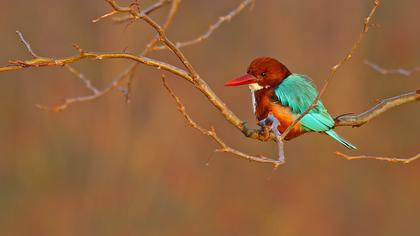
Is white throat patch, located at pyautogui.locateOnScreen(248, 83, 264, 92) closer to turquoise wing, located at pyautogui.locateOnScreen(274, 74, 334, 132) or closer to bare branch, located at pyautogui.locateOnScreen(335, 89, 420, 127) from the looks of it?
turquoise wing, located at pyautogui.locateOnScreen(274, 74, 334, 132)

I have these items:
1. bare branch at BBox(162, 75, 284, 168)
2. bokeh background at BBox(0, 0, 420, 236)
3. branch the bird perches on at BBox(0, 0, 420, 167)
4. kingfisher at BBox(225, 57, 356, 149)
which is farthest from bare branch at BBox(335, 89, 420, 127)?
bokeh background at BBox(0, 0, 420, 236)

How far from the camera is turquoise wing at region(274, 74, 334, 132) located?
3.02 metres

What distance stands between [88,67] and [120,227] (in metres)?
1.24

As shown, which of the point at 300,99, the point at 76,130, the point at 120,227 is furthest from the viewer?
the point at 76,130

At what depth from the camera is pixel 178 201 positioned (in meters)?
5.75

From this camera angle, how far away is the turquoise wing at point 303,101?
3016 mm

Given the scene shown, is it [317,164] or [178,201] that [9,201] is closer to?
[178,201]

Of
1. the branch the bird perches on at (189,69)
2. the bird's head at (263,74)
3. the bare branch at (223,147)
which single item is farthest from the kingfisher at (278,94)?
the bare branch at (223,147)

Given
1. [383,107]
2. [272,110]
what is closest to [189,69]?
[383,107]

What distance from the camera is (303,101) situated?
10.4 feet

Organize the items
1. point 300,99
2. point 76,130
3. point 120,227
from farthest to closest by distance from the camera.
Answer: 1. point 76,130
2. point 120,227
3. point 300,99

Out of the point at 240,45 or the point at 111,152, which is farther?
the point at 240,45

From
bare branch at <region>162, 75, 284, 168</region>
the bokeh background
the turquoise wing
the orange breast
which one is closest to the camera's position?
bare branch at <region>162, 75, 284, 168</region>

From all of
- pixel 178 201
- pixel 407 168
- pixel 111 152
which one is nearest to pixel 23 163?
pixel 111 152
